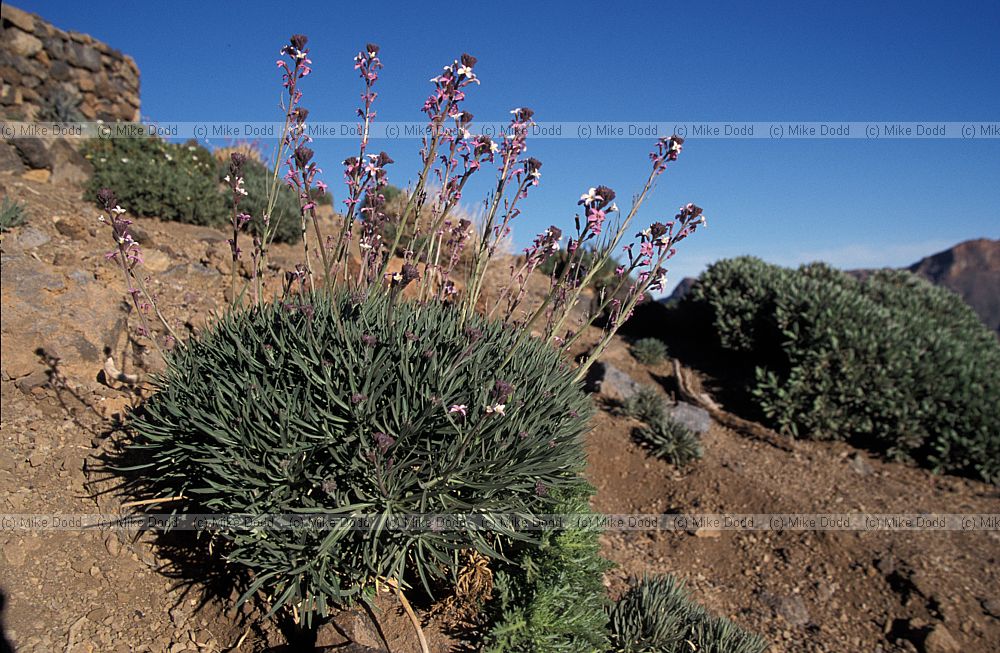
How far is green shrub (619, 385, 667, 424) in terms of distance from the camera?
687 centimetres

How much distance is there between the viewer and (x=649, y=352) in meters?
9.05

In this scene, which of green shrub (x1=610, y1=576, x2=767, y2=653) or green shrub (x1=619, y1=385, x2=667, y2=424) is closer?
green shrub (x1=610, y1=576, x2=767, y2=653)

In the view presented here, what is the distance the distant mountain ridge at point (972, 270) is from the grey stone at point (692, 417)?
133ft

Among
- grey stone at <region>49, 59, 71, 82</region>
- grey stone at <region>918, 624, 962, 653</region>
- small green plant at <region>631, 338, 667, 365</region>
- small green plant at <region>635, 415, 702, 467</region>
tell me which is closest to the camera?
grey stone at <region>918, 624, 962, 653</region>

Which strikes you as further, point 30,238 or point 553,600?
point 30,238

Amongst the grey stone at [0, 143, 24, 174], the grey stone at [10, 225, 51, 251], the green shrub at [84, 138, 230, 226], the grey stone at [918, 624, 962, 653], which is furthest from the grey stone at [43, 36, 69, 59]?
the grey stone at [918, 624, 962, 653]

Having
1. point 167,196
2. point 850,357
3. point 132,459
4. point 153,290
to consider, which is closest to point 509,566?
point 132,459

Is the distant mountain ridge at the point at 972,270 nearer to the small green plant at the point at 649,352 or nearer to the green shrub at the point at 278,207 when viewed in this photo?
the small green plant at the point at 649,352

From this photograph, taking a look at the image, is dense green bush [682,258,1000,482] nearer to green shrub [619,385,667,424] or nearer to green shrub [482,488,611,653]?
green shrub [619,385,667,424]

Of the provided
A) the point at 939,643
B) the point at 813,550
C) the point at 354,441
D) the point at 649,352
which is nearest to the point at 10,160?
the point at 354,441

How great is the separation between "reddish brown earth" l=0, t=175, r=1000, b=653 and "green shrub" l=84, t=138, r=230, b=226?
1.06 feet

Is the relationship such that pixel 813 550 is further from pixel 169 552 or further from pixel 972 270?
pixel 972 270

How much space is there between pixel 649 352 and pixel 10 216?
8018mm

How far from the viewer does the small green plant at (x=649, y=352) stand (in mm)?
9008
